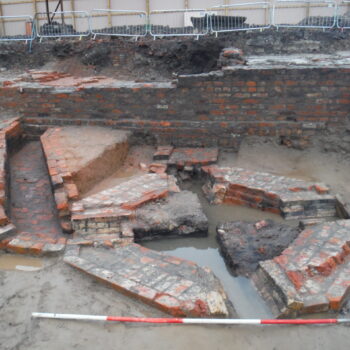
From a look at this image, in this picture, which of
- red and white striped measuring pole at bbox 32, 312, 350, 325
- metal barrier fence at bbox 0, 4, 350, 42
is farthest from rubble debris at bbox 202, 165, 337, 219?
metal barrier fence at bbox 0, 4, 350, 42

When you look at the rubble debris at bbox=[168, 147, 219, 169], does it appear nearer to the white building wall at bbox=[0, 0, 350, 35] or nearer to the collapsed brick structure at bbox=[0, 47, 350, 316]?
the collapsed brick structure at bbox=[0, 47, 350, 316]

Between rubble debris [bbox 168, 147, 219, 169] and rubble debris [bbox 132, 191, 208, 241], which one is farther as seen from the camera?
rubble debris [bbox 168, 147, 219, 169]

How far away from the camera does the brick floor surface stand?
3832 mm

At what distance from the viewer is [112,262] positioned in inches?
142

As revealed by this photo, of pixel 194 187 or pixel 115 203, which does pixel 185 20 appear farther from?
pixel 115 203

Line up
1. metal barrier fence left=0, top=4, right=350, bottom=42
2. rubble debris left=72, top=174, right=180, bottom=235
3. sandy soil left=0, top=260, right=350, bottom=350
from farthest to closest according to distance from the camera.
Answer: metal barrier fence left=0, top=4, right=350, bottom=42 < rubble debris left=72, top=174, right=180, bottom=235 < sandy soil left=0, top=260, right=350, bottom=350

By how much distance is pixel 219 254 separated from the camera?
404 centimetres

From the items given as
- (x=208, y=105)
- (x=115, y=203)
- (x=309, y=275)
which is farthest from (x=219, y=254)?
(x=208, y=105)

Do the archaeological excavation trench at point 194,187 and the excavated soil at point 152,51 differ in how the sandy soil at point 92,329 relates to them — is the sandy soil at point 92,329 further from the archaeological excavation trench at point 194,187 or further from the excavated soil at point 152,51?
the excavated soil at point 152,51

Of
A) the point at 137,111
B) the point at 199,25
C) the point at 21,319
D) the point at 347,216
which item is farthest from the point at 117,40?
the point at 21,319

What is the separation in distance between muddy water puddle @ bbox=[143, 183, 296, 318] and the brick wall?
121cm

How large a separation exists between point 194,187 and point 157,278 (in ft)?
7.88

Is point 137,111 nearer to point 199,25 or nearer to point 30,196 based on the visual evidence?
point 30,196

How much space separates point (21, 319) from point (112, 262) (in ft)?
3.04
